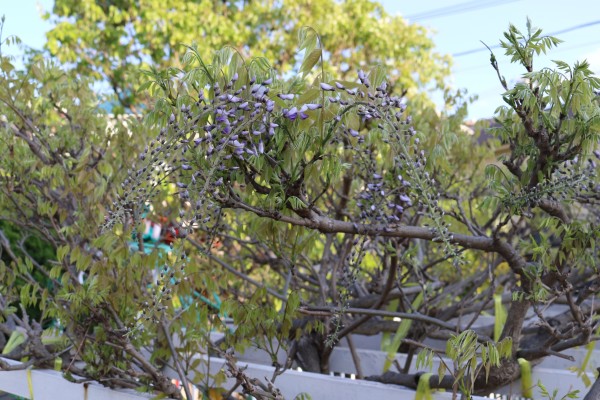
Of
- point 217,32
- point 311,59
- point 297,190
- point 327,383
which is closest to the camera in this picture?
point 311,59

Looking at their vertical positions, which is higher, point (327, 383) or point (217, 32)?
point (217, 32)

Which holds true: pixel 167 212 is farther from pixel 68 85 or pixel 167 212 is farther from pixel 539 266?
pixel 539 266

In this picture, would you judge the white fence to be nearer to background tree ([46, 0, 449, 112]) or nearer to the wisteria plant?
the wisteria plant

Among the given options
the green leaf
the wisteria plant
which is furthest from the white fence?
the green leaf

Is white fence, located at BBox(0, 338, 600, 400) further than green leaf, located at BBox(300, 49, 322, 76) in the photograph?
Yes

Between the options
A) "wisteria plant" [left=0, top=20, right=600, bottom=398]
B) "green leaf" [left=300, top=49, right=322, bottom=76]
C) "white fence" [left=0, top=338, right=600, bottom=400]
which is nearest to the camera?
"green leaf" [left=300, top=49, right=322, bottom=76]

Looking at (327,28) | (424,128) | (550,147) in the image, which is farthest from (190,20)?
(550,147)

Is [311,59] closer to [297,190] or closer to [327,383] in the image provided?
[297,190]

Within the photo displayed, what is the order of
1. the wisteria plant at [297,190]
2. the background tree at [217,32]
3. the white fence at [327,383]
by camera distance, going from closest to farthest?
the wisteria plant at [297,190], the white fence at [327,383], the background tree at [217,32]

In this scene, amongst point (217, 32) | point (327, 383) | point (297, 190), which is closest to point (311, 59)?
point (297, 190)

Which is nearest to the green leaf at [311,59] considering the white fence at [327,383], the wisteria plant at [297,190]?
the wisteria plant at [297,190]

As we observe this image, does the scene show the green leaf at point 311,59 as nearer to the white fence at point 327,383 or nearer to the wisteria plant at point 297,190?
the wisteria plant at point 297,190

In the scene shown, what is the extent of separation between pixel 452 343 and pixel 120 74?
12126 millimetres

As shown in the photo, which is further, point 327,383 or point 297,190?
point 327,383
